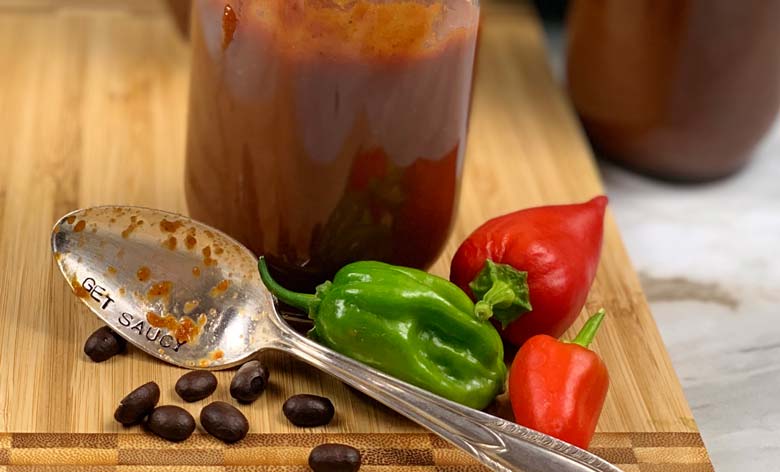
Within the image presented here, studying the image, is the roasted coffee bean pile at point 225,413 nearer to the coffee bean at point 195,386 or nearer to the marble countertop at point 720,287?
the coffee bean at point 195,386

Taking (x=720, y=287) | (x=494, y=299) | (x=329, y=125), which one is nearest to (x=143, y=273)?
(x=329, y=125)

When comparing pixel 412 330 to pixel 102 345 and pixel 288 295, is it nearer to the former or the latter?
pixel 288 295

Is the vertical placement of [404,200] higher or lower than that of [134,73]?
higher

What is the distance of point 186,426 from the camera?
1171 millimetres

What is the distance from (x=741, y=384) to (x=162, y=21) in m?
1.11

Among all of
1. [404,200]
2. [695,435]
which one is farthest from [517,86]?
[695,435]

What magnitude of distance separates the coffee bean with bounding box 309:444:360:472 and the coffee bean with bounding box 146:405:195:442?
5.0 inches

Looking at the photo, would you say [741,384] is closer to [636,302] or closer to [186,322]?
[636,302]

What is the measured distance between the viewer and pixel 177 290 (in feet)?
4.24

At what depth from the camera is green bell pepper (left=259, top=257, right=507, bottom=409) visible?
1208mm

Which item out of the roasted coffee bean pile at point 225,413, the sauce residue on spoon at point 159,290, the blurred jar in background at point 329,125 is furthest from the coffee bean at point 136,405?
the blurred jar in background at point 329,125

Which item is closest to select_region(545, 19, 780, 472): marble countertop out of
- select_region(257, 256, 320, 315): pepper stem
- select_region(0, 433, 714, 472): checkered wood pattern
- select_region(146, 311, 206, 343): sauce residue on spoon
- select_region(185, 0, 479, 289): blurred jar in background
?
select_region(0, 433, 714, 472): checkered wood pattern

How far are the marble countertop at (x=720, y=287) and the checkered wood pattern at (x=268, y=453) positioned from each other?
114 mm

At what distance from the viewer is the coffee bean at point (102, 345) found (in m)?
1.27
